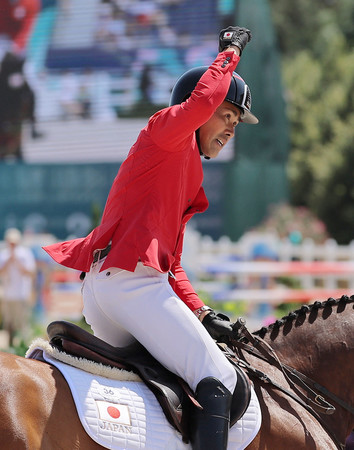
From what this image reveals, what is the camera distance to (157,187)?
305 cm

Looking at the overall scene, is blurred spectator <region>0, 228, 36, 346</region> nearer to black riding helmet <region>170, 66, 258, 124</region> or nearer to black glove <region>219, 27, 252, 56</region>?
black riding helmet <region>170, 66, 258, 124</region>

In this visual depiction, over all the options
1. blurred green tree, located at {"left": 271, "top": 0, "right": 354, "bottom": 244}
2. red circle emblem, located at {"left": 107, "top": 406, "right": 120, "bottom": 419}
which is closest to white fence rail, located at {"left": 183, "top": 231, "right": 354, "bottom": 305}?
red circle emblem, located at {"left": 107, "top": 406, "right": 120, "bottom": 419}

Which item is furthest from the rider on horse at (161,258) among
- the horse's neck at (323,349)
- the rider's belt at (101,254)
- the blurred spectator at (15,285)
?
the blurred spectator at (15,285)

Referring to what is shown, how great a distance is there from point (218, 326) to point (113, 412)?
77 cm

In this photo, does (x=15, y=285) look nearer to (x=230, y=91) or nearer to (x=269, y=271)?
(x=269, y=271)

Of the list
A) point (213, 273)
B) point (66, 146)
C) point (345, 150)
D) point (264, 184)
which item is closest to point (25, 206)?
point (66, 146)

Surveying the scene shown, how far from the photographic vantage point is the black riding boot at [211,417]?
2895 millimetres

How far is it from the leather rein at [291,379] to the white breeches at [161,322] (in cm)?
31

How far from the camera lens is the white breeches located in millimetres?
2967

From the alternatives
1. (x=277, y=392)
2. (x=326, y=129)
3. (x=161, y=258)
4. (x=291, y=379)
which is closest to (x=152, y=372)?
(x=161, y=258)

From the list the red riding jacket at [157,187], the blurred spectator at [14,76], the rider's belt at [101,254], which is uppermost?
the red riding jacket at [157,187]

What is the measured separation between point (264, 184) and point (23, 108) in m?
7.75

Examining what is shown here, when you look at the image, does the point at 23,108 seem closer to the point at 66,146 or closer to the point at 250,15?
the point at 66,146

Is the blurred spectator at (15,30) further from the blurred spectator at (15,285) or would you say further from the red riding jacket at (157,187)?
the red riding jacket at (157,187)
